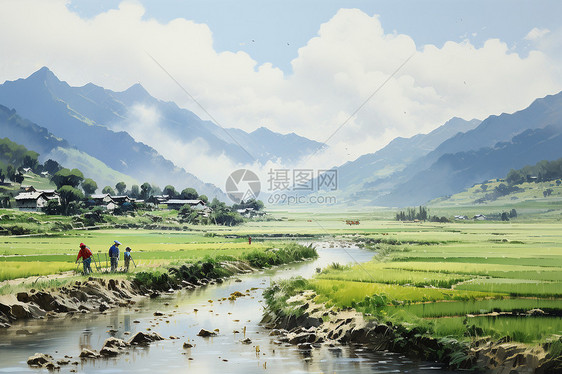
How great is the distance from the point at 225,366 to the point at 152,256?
38487mm

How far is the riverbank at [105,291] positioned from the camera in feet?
101

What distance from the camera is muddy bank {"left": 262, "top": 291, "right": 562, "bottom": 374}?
18.3 meters

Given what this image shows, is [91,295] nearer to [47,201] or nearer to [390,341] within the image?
[390,341]

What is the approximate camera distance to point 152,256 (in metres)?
57.3

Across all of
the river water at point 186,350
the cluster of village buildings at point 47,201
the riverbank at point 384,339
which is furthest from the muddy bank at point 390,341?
the cluster of village buildings at point 47,201

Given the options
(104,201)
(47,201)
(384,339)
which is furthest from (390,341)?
(104,201)

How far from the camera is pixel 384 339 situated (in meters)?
22.9

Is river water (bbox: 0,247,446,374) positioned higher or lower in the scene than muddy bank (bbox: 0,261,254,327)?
lower

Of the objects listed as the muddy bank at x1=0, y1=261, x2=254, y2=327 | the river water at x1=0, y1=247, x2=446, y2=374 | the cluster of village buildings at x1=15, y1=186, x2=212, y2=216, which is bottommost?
the river water at x1=0, y1=247, x2=446, y2=374

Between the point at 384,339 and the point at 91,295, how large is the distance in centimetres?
1959

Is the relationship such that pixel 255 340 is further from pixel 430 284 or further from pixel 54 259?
pixel 54 259

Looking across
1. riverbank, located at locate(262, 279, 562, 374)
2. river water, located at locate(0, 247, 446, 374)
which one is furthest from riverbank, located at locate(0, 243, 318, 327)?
riverbank, located at locate(262, 279, 562, 374)

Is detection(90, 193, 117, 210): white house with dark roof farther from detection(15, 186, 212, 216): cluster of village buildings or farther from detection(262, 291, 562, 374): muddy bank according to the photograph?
detection(262, 291, 562, 374): muddy bank

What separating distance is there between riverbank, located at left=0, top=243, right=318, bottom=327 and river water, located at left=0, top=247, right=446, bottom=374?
146cm
